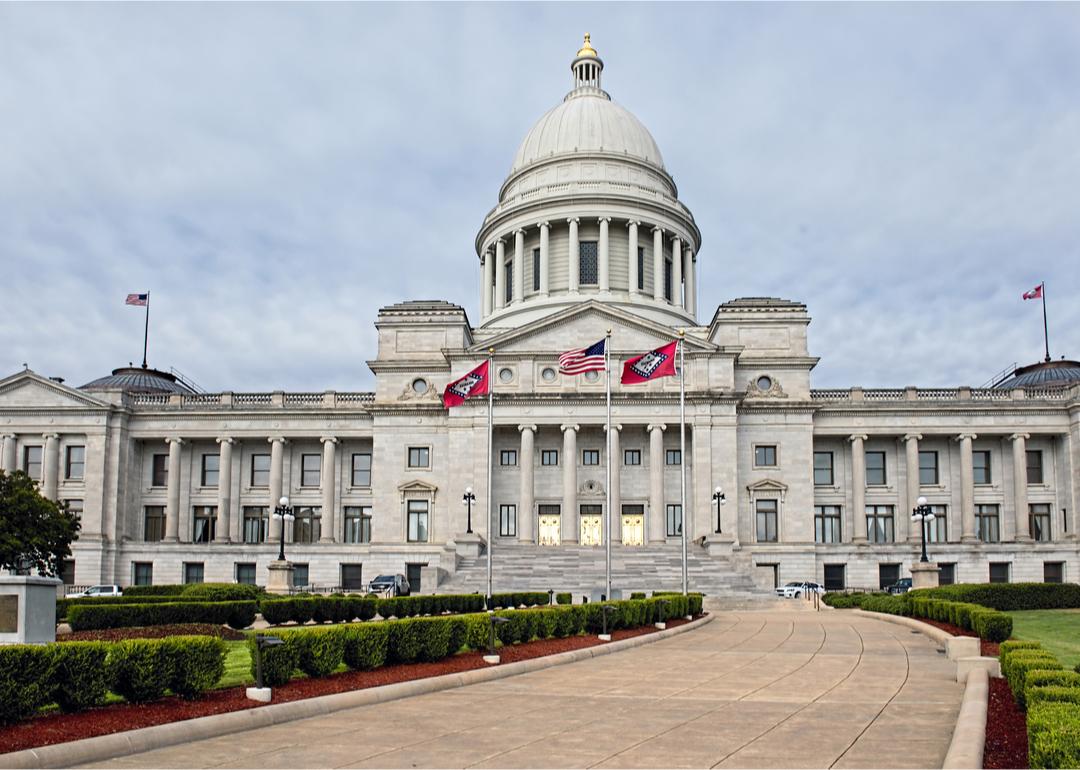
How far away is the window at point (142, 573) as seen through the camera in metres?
68.2

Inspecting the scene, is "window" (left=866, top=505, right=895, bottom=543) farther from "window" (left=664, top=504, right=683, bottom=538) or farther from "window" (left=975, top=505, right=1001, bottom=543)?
"window" (left=664, top=504, right=683, bottom=538)

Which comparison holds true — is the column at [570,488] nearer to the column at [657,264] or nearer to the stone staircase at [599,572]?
the stone staircase at [599,572]

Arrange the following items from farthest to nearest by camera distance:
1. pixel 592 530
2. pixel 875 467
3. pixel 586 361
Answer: pixel 875 467, pixel 592 530, pixel 586 361

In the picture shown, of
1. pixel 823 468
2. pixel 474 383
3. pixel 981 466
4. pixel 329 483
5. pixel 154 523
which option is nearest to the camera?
pixel 474 383

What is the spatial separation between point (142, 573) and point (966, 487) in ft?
177

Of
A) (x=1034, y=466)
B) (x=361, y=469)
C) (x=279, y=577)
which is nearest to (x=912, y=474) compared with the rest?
(x=1034, y=466)

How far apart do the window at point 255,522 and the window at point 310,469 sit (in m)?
3.21

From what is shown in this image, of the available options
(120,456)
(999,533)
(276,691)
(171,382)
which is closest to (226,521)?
(120,456)

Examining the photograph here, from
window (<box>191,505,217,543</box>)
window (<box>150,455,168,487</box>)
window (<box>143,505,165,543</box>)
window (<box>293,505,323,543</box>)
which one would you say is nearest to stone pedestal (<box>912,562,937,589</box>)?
window (<box>293,505,323,543</box>)

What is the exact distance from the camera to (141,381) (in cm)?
8019

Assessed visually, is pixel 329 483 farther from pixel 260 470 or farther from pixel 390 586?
pixel 390 586

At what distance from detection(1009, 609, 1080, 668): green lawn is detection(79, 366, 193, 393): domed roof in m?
61.2

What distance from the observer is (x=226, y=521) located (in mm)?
69125

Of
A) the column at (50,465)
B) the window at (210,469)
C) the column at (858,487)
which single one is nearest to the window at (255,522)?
the window at (210,469)
